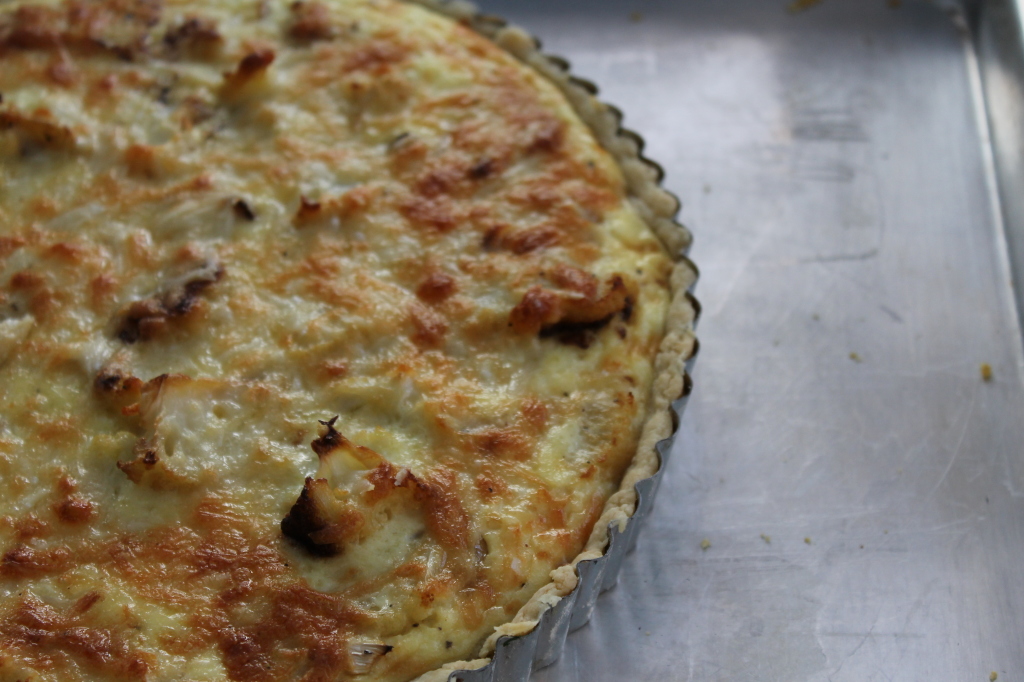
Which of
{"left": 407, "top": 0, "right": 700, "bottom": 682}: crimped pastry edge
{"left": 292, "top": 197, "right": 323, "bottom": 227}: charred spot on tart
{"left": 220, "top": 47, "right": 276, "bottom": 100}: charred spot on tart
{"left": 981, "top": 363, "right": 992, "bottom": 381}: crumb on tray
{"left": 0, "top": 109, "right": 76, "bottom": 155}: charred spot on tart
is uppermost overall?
{"left": 220, "top": 47, "right": 276, "bottom": 100}: charred spot on tart

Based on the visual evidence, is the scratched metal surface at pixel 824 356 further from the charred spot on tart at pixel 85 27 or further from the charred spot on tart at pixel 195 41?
the charred spot on tart at pixel 85 27

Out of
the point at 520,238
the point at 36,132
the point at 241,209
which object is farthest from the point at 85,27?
the point at 520,238

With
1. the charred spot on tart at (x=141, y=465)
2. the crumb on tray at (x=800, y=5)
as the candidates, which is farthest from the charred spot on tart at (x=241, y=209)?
the crumb on tray at (x=800, y=5)

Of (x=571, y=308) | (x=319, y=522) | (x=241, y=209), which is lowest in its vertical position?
(x=319, y=522)

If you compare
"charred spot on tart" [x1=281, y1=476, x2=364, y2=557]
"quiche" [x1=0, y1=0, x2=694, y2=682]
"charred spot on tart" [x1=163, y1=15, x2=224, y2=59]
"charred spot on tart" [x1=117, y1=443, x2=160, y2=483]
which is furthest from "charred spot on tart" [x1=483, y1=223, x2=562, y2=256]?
"charred spot on tart" [x1=163, y1=15, x2=224, y2=59]

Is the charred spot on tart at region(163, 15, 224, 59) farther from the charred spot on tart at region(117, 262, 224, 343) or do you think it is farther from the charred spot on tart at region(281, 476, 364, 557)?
the charred spot on tart at region(281, 476, 364, 557)

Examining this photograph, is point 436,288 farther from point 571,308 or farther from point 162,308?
point 162,308
